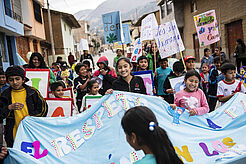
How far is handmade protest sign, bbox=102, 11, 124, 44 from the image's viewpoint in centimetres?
1041

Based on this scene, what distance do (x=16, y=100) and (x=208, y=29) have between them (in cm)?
609

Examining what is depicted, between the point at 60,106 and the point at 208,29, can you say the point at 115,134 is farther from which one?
the point at 208,29

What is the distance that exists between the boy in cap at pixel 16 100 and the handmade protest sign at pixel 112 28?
660cm

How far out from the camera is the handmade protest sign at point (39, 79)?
5.54 meters

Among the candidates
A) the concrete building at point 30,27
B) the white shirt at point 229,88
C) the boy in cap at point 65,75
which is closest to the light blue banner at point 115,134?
the white shirt at point 229,88

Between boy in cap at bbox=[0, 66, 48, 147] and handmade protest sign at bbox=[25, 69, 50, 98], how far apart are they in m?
1.44

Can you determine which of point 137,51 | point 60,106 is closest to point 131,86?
point 60,106

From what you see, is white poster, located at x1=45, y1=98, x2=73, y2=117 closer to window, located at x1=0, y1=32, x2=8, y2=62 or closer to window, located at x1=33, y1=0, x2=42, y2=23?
window, located at x1=0, y1=32, x2=8, y2=62

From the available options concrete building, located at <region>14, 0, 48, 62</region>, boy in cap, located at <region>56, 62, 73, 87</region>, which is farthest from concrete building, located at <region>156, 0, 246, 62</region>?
concrete building, located at <region>14, 0, 48, 62</region>

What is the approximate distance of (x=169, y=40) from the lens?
728 centimetres

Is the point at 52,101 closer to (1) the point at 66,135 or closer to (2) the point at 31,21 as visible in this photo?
(1) the point at 66,135

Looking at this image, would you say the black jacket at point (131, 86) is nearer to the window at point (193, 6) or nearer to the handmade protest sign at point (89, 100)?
the handmade protest sign at point (89, 100)

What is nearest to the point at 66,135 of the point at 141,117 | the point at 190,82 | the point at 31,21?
the point at 190,82

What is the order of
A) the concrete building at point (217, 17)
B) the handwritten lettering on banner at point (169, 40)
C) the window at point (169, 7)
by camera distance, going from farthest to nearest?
the window at point (169, 7) < the concrete building at point (217, 17) < the handwritten lettering on banner at point (169, 40)
